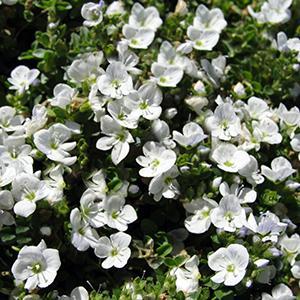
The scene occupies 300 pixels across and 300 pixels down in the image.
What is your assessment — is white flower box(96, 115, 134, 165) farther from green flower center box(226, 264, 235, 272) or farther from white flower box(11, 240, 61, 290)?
green flower center box(226, 264, 235, 272)

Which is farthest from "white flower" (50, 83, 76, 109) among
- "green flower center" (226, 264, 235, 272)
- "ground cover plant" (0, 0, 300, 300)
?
"green flower center" (226, 264, 235, 272)

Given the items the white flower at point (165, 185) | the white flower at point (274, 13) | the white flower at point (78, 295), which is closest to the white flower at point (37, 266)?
the white flower at point (78, 295)

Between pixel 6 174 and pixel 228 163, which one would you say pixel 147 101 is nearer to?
pixel 228 163

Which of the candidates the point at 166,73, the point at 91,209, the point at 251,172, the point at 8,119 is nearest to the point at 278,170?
the point at 251,172

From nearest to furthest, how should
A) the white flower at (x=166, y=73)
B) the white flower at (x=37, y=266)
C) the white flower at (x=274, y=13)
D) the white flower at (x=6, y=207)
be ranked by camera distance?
the white flower at (x=37, y=266)
the white flower at (x=6, y=207)
the white flower at (x=166, y=73)
the white flower at (x=274, y=13)

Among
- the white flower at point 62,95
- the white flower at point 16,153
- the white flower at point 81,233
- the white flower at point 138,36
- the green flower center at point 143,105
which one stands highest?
the white flower at point 138,36

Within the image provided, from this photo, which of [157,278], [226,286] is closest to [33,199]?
[157,278]

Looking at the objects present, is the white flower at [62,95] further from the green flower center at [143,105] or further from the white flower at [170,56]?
the white flower at [170,56]
